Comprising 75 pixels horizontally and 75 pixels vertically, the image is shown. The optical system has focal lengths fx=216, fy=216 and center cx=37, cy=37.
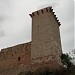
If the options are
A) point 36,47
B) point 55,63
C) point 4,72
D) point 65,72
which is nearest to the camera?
point 65,72

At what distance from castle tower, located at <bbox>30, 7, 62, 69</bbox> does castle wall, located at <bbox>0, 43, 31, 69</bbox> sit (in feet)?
2.92

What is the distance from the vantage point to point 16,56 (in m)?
24.1

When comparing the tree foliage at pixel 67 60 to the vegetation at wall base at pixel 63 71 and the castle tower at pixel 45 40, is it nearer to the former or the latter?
the vegetation at wall base at pixel 63 71

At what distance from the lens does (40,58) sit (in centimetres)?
2180

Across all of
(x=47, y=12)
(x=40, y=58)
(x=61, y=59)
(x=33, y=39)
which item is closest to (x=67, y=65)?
(x=61, y=59)

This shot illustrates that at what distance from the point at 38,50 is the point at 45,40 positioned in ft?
4.13

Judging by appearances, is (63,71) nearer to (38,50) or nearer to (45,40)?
(38,50)

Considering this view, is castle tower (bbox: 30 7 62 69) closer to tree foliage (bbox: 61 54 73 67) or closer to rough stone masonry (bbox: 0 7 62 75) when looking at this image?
rough stone masonry (bbox: 0 7 62 75)

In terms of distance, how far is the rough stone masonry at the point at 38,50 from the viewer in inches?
851

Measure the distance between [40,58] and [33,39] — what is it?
8.15 ft

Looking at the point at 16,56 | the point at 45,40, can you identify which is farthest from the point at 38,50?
the point at 16,56

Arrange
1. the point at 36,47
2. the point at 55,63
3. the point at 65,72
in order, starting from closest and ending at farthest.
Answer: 1. the point at 65,72
2. the point at 55,63
3. the point at 36,47

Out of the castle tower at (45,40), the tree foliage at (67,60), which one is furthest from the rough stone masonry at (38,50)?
the tree foliage at (67,60)

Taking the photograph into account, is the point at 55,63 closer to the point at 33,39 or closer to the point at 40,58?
the point at 40,58
